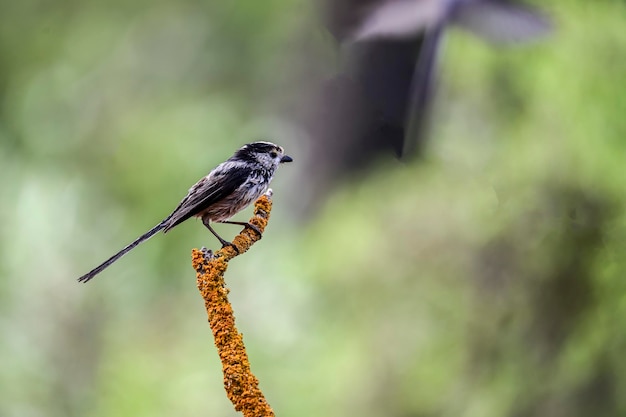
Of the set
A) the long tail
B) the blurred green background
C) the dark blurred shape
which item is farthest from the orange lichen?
the dark blurred shape

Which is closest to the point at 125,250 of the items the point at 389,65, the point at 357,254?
the point at 357,254

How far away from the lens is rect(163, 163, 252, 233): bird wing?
1324 mm

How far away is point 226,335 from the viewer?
1247 mm

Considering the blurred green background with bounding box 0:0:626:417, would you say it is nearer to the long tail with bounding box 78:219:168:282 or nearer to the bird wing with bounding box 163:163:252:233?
the long tail with bounding box 78:219:168:282

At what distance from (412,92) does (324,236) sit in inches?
17.3

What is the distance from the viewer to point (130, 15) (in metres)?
2.16

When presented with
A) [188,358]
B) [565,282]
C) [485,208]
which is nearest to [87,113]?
[188,358]

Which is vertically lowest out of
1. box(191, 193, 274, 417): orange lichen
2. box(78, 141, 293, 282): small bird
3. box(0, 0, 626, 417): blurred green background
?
box(191, 193, 274, 417): orange lichen

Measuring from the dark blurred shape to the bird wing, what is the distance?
2.17 feet

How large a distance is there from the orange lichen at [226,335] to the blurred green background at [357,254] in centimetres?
63

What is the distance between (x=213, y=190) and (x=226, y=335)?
26cm

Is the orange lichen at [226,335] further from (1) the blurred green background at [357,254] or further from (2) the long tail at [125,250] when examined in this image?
(1) the blurred green background at [357,254]

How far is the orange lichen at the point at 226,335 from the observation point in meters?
1.23

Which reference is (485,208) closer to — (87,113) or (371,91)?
(371,91)
